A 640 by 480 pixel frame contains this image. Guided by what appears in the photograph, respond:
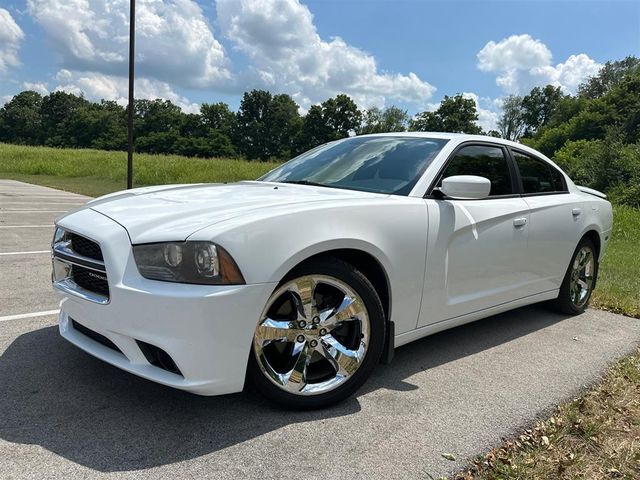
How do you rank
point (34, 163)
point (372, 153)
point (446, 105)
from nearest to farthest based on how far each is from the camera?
point (372, 153) → point (34, 163) → point (446, 105)

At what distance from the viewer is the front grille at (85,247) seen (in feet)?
8.06

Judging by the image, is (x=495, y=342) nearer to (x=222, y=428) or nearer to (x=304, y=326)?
(x=304, y=326)

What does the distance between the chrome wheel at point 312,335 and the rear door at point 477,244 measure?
0.57 meters

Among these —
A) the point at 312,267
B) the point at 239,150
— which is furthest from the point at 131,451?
the point at 239,150

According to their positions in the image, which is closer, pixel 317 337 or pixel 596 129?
pixel 317 337

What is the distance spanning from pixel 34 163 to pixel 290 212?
3155 cm

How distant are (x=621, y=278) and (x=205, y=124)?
78648 millimetres

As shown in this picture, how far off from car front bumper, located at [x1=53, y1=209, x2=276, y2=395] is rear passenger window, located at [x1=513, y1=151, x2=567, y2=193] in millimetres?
2684

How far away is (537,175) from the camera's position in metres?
4.29

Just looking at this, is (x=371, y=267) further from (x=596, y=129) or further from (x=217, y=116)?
(x=217, y=116)

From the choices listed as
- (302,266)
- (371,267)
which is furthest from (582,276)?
(302,266)

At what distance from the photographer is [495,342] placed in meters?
3.91

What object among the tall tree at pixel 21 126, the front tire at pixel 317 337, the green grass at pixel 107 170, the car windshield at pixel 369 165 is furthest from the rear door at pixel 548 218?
the tall tree at pixel 21 126

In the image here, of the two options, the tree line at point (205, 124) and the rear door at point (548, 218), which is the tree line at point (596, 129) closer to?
the rear door at point (548, 218)
